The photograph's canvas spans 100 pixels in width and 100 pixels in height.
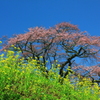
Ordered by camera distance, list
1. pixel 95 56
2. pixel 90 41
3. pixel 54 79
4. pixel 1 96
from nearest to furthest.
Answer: pixel 1 96 → pixel 54 79 → pixel 90 41 → pixel 95 56

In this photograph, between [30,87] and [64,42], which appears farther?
[64,42]

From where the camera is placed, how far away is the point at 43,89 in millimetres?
8281

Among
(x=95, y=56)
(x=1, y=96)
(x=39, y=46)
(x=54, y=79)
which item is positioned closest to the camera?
(x=1, y=96)

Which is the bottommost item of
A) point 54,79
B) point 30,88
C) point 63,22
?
point 30,88

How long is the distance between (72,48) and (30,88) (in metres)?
11.5

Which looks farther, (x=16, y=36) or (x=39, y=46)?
(x=39, y=46)

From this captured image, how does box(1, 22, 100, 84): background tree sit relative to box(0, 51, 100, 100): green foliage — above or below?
above

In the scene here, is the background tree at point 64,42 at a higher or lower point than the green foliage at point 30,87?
higher

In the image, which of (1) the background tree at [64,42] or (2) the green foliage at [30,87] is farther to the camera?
(1) the background tree at [64,42]

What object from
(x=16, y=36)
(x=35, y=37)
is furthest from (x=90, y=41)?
(x=16, y=36)

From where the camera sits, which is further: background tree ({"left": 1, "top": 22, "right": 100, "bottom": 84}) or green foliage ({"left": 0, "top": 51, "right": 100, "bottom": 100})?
background tree ({"left": 1, "top": 22, "right": 100, "bottom": 84})

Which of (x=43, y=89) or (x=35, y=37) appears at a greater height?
(x=35, y=37)

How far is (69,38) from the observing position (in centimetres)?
1877

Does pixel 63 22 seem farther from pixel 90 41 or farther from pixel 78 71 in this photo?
pixel 78 71
